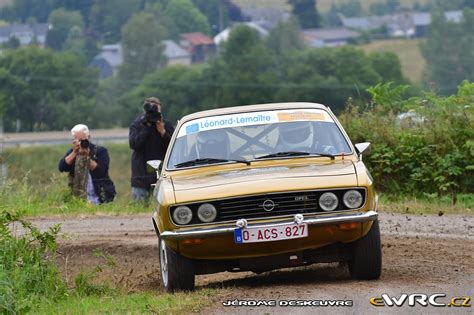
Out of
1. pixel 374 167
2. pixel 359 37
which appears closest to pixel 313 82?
pixel 359 37

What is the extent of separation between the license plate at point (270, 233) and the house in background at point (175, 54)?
89.9 m

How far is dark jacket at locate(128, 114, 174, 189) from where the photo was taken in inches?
696

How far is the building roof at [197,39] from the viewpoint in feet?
351

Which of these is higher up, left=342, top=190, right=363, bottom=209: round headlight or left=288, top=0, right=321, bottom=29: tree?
left=288, top=0, right=321, bottom=29: tree

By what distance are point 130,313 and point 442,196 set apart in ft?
32.8

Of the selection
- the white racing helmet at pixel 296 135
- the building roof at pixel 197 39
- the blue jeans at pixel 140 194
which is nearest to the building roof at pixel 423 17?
the building roof at pixel 197 39

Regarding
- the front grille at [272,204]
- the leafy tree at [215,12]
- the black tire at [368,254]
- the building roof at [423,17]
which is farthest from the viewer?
the leafy tree at [215,12]

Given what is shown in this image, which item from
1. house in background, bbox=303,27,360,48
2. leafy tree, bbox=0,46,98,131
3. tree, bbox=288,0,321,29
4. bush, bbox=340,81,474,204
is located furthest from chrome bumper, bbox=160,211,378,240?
tree, bbox=288,0,321,29

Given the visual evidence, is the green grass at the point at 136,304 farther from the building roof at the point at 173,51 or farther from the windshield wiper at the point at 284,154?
the building roof at the point at 173,51

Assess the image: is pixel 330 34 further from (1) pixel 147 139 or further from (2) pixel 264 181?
(2) pixel 264 181

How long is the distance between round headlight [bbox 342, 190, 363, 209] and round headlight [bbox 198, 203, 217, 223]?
3.65 feet

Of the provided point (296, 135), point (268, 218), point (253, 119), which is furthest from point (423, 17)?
point (268, 218)

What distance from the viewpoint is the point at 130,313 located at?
30.1 feet

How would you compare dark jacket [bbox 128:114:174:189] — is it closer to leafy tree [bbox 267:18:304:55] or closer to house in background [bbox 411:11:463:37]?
leafy tree [bbox 267:18:304:55]
